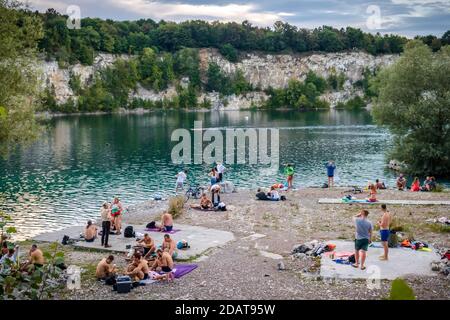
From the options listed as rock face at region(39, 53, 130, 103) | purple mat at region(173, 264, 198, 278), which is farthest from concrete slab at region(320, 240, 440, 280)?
rock face at region(39, 53, 130, 103)

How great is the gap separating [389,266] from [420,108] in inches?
1278

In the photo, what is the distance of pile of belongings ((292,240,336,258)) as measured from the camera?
72.6 ft

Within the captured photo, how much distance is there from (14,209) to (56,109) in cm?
12497

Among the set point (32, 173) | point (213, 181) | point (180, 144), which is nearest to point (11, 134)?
point (213, 181)

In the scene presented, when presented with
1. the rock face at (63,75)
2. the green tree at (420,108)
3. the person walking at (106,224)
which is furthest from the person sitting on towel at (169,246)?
the rock face at (63,75)

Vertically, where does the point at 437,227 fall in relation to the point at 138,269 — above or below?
below

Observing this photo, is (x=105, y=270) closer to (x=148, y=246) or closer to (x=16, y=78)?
(x=148, y=246)

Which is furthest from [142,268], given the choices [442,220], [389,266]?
[442,220]

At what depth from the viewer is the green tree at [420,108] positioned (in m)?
48.7

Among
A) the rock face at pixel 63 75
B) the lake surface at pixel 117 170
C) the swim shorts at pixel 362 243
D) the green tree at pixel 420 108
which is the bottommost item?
the lake surface at pixel 117 170

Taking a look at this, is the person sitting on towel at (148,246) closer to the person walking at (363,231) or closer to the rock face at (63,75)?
the person walking at (363,231)

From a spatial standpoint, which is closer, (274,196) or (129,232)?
(129,232)

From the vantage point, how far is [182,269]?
802 inches

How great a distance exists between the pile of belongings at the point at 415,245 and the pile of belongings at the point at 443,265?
174cm
